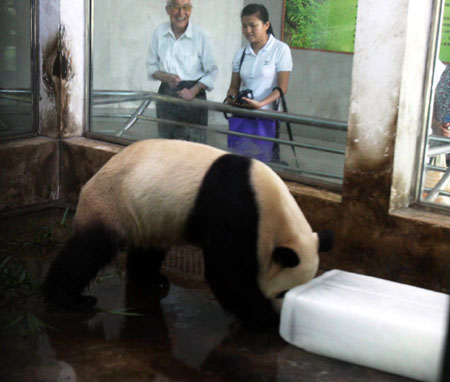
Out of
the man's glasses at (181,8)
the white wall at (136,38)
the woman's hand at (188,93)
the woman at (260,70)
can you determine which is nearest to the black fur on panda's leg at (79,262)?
the woman at (260,70)

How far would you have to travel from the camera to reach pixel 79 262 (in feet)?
12.1

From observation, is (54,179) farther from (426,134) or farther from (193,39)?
(426,134)

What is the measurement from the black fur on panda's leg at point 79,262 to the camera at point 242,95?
A: 1.93 metres

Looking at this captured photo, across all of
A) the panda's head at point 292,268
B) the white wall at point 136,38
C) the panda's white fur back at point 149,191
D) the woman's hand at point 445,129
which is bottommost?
the panda's head at point 292,268

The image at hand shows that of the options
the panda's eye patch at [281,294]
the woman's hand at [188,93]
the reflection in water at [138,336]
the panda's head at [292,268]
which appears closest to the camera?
the reflection in water at [138,336]

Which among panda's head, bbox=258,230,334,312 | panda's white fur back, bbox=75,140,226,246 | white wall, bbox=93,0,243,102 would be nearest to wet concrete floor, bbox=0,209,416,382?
panda's head, bbox=258,230,334,312

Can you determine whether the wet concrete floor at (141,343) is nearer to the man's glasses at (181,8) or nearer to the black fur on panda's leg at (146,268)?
the black fur on panda's leg at (146,268)

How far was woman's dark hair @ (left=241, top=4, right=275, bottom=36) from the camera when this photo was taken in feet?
16.1

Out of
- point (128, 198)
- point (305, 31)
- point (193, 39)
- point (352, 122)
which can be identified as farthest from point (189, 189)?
point (193, 39)

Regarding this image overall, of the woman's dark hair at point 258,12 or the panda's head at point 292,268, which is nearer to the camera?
the panda's head at point 292,268

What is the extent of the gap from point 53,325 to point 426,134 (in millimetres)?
2670

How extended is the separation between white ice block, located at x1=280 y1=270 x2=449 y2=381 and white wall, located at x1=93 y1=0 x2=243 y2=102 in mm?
2364

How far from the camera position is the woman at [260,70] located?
4926 mm

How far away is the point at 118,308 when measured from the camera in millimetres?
3965
